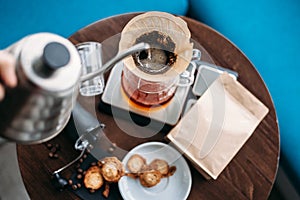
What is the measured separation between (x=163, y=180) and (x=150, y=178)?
45 millimetres

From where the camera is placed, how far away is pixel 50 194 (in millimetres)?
980

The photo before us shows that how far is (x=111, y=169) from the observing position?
97cm

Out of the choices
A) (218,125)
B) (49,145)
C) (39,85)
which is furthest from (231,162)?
(39,85)

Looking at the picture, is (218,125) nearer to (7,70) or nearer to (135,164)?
(135,164)

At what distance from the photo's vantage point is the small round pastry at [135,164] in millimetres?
1000

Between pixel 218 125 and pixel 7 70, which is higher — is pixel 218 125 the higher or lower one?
the lower one

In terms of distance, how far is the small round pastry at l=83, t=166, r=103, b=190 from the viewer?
97 cm

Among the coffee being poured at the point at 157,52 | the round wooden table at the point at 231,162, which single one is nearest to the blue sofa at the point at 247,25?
the round wooden table at the point at 231,162

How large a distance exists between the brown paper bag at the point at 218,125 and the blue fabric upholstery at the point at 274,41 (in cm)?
23

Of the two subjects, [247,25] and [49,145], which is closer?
[49,145]

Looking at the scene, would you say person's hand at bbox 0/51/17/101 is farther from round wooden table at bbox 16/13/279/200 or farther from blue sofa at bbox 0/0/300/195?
blue sofa at bbox 0/0/300/195

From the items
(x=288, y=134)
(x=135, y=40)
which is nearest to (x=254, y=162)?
(x=288, y=134)

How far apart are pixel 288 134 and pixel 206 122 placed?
1.14 feet

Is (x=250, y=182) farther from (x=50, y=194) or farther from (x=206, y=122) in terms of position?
(x=50, y=194)
